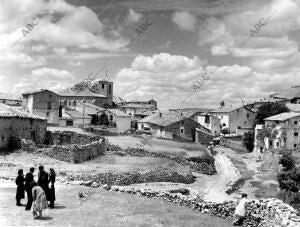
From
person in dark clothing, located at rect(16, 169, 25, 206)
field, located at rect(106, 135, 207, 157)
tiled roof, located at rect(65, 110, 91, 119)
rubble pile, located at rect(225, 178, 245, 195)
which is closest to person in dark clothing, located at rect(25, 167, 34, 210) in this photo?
person in dark clothing, located at rect(16, 169, 25, 206)

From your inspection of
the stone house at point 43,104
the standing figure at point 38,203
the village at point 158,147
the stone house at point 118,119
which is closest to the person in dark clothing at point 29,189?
the standing figure at point 38,203

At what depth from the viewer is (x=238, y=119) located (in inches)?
3189

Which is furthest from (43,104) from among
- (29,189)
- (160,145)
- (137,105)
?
(137,105)

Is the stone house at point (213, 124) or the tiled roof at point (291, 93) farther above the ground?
the tiled roof at point (291, 93)

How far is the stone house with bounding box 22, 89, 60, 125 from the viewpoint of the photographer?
66625mm

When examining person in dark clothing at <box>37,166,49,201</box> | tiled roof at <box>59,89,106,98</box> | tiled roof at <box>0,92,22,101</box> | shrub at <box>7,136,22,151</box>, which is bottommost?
person in dark clothing at <box>37,166,49,201</box>

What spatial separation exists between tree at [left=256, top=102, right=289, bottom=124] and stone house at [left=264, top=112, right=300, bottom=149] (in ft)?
36.1

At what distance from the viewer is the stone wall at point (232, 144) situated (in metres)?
67.1

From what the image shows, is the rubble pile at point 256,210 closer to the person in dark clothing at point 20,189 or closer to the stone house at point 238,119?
the person in dark clothing at point 20,189

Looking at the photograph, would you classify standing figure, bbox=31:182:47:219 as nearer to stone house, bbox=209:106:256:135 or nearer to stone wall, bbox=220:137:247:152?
stone wall, bbox=220:137:247:152

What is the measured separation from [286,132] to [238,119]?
68.4 feet

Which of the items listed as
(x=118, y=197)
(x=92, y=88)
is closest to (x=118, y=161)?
(x=118, y=197)

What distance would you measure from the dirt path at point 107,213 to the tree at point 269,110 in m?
58.0

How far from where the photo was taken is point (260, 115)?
76.4m
